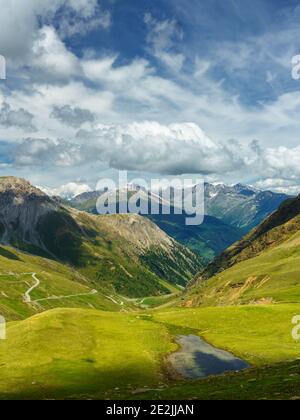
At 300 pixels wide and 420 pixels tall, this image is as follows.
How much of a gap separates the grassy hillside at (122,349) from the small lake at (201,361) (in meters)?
2.22

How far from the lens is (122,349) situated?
3211 inches

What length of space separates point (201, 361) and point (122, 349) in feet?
47.5

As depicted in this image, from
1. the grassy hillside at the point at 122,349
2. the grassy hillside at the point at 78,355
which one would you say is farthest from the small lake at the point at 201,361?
the grassy hillside at the point at 78,355

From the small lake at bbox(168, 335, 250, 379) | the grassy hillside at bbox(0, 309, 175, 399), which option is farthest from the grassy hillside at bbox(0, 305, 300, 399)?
the small lake at bbox(168, 335, 250, 379)

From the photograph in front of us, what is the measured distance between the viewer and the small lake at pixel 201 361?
72.1 m

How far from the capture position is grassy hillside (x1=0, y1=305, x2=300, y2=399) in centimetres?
5788

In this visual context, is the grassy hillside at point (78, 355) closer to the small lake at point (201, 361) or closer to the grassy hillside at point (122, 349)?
the grassy hillside at point (122, 349)

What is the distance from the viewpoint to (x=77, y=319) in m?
99.8

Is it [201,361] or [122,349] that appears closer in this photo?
[201,361]

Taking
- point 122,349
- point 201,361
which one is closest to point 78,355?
point 122,349

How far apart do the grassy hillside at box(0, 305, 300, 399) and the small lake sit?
87.2 inches

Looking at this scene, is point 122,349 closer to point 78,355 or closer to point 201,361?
point 78,355

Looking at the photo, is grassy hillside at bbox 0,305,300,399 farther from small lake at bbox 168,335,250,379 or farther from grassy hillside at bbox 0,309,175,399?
small lake at bbox 168,335,250,379

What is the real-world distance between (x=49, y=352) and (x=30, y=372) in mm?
10205
